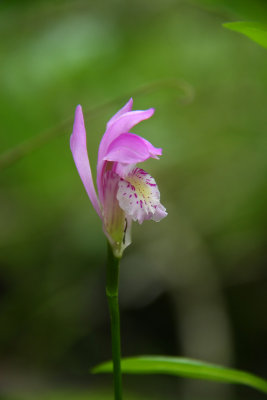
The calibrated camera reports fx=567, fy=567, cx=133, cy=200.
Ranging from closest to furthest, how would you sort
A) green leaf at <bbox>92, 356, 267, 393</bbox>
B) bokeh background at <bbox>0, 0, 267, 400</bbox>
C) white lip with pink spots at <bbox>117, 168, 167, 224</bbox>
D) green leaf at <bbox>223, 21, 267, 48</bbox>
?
green leaf at <bbox>223, 21, 267, 48</bbox>
white lip with pink spots at <bbox>117, 168, 167, 224</bbox>
green leaf at <bbox>92, 356, 267, 393</bbox>
bokeh background at <bbox>0, 0, 267, 400</bbox>

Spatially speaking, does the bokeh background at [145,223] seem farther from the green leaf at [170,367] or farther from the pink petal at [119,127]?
the pink petal at [119,127]

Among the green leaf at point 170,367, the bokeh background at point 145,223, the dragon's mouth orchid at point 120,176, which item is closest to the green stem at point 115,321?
the dragon's mouth orchid at point 120,176

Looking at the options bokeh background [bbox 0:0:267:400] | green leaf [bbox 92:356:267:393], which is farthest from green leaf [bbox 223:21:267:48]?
bokeh background [bbox 0:0:267:400]

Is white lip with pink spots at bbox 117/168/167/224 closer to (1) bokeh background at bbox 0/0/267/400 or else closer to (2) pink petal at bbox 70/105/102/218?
(2) pink petal at bbox 70/105/102/218

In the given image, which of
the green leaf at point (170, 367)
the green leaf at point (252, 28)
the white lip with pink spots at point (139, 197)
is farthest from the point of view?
the green leaf at point (170, 367)

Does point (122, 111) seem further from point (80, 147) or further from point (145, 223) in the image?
point (145, 223)

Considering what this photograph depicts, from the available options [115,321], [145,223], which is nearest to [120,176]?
[115,321]

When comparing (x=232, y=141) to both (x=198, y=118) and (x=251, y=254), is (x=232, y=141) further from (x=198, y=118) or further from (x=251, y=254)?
(x=251, y=254)

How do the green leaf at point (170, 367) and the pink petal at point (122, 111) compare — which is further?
the green leaf at point (170, 367)
